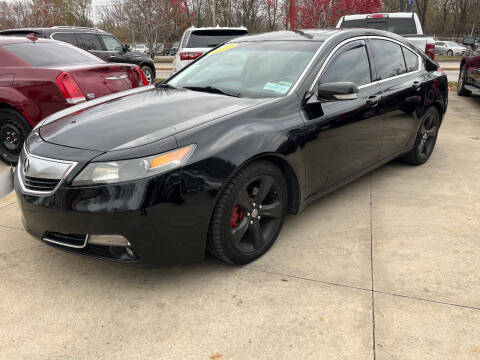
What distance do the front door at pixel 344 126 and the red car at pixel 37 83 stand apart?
294cm

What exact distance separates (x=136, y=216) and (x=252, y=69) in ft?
5.79

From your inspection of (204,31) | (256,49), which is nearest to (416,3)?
(204,31)

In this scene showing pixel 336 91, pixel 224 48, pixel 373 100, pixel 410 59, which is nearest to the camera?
pixel 336 91

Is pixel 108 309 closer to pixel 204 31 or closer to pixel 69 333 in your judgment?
pixel 69 333

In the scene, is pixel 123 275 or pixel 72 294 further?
pixel 123 275

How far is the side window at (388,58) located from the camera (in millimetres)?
3900

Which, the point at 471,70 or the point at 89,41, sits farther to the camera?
the point at 89,41

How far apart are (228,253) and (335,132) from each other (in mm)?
1313

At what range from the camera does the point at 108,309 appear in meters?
2.44

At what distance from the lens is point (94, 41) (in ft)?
40.0

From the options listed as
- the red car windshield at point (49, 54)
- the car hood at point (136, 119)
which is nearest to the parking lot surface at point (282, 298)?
the car hood at point (136, 119)

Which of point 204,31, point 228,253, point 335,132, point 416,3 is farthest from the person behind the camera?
point 416,3

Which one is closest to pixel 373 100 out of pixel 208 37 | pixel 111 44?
pixel 208 37

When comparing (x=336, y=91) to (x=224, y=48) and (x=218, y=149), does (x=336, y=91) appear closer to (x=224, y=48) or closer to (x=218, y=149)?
(x=218, y=149)
